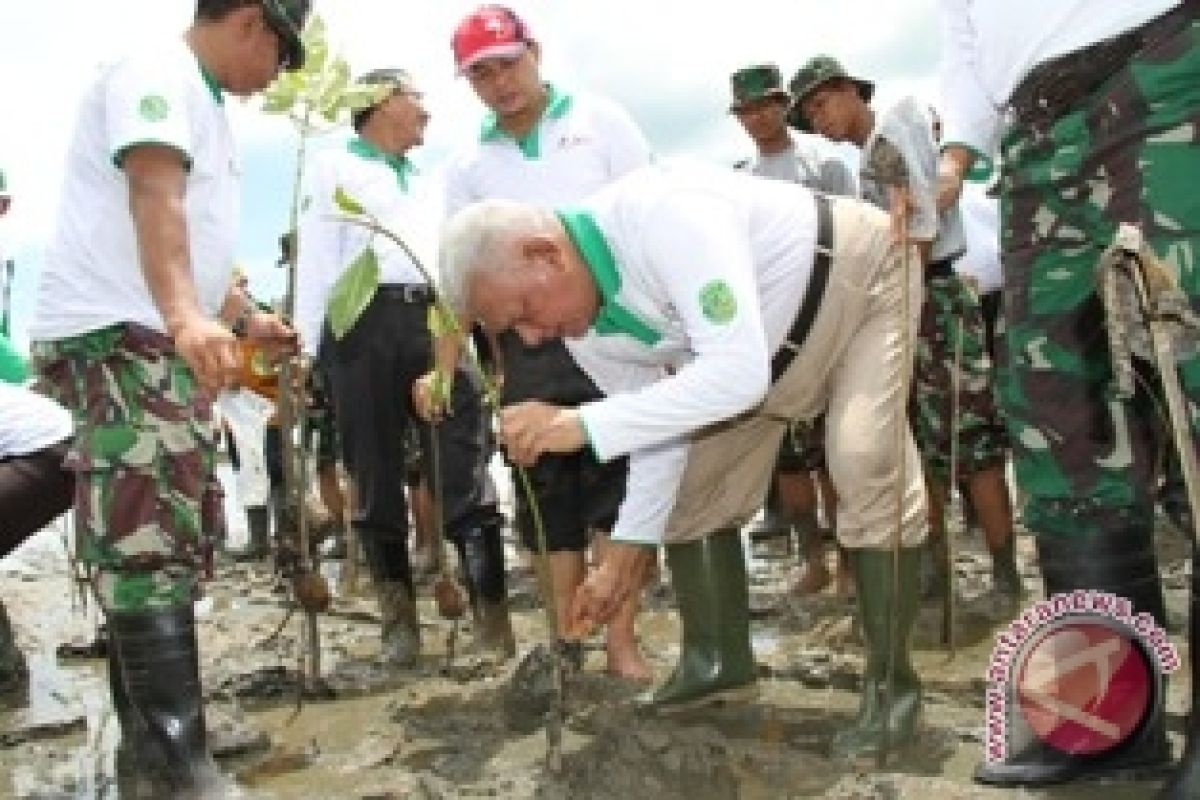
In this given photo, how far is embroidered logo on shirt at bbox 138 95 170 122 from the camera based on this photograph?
296 cm

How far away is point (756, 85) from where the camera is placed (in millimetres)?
5914

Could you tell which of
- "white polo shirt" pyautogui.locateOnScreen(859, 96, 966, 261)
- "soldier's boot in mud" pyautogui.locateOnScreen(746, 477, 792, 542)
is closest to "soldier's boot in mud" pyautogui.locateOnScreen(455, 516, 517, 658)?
"white polo shirt" pyautogui.locateOnScreen(859, 96, 966, 261)

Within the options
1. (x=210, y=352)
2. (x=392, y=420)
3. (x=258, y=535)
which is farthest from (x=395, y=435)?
(x=258, y=535)

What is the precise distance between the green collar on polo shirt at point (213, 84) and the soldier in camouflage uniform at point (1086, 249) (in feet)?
5.86

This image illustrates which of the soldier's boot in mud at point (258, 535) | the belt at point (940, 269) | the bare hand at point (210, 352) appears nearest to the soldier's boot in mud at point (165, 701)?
the bare hand at point (210, 352)

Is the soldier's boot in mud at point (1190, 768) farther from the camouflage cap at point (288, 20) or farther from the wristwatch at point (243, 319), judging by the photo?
the wristwatch at point (243, 319)

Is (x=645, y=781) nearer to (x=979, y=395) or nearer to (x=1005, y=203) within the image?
(x=1005, y=203)

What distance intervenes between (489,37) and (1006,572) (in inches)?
105

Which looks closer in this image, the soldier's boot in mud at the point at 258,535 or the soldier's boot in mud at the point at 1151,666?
the soldier's boot in mud at the point at 1151,666

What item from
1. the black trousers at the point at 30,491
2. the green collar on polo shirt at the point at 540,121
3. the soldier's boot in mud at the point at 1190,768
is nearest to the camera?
the soldier's boot in mud at the point at 1190,768

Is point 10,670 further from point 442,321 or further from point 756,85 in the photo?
point 756,85

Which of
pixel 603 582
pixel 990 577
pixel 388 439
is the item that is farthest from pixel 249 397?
pixel 603 582

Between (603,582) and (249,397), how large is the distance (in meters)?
5.99

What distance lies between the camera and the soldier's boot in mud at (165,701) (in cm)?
313
